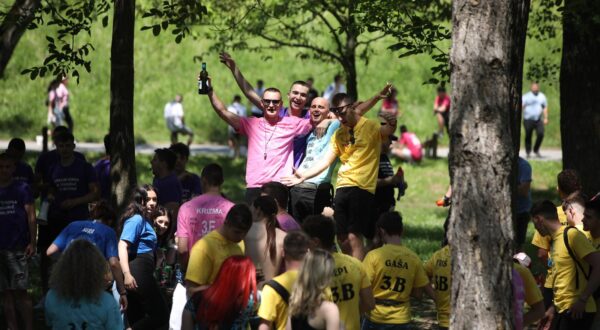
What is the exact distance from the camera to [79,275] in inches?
316

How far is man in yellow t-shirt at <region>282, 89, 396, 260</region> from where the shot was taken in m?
11.7

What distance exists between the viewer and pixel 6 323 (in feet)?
38.7

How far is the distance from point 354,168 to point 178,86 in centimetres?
2536

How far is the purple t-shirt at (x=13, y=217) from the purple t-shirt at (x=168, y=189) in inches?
55.0

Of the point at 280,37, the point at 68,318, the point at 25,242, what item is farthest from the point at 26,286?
the point at 280,37

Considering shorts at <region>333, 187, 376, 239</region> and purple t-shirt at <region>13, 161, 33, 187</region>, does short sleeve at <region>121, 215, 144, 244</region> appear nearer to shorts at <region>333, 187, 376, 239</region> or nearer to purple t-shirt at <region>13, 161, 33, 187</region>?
shorts at <region>333, 187, 376, 239</region>

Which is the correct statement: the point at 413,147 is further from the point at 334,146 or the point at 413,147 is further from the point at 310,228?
the point at 310,228

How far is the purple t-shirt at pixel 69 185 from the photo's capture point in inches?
518

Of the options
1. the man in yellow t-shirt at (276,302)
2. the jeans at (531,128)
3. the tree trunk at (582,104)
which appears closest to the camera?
the man in yellow t-shirt at (276,302)

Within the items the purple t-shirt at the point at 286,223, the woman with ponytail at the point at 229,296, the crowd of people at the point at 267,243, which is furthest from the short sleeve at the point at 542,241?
the woman with ponytail at the point at 229,296

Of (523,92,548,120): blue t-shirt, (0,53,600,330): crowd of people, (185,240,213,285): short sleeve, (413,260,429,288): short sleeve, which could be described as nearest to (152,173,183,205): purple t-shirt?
(0,53,600,330): crowd of people

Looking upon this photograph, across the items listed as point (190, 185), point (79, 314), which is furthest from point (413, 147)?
point (79, 314)

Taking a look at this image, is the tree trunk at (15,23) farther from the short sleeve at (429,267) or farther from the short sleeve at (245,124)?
the short sleeve at (429,267)

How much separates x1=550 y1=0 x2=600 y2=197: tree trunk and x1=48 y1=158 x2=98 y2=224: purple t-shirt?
6448 millimetres
